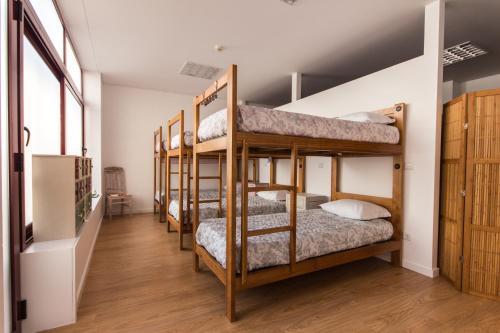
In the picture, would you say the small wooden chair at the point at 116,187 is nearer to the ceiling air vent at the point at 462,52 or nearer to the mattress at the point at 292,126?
the mattress at the point at 292,126

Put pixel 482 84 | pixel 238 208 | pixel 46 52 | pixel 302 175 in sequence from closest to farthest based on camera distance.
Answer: pixel 46 52, pixel 238 208, pixel 302 175, pixel 482 84

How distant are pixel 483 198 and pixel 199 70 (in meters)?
4.35

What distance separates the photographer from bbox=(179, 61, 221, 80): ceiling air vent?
4295 mm

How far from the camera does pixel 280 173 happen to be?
17.3ft

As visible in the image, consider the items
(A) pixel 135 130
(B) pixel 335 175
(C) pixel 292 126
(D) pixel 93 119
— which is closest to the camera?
(C) pixel 292 126

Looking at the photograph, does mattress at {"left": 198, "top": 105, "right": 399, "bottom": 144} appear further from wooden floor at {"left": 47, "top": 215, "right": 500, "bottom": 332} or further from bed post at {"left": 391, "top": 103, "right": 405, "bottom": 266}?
wooden floor at {"left": 47, "top": 215, "right": 500, "bottom": 332}

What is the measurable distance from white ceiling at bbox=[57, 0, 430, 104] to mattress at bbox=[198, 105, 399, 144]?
1309 millimetres

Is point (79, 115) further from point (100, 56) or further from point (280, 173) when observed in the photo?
point (280, 173)

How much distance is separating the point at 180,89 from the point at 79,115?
7.10 feet

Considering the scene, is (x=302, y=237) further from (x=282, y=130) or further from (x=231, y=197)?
(x=282, y=130)

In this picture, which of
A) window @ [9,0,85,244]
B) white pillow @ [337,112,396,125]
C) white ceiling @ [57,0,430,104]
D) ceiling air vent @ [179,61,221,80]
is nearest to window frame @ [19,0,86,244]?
window @ [9,0,85,244]

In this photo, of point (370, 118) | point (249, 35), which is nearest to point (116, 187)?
point (249, 35)

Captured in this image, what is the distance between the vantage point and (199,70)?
4.51 m

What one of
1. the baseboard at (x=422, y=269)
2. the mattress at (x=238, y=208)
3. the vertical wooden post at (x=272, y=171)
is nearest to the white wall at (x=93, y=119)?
the mattress at (x=238, y=208)
